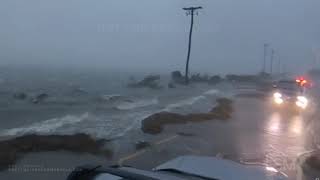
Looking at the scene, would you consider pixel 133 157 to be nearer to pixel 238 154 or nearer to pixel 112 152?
pixel 112 152

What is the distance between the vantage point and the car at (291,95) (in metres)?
30.7

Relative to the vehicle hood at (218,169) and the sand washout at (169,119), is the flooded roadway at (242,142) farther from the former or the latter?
the vehicle hood at (218,169)

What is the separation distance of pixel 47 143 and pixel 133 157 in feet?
14.0

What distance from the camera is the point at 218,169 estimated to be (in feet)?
18.0

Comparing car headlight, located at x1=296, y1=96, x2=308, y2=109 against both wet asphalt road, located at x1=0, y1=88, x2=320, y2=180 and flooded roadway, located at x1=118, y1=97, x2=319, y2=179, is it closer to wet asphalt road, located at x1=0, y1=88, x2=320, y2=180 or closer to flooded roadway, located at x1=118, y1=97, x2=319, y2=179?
flooded roadway, located at x1=118, y1=97, x2=319, y2=179

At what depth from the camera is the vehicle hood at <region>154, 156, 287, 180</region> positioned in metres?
5.29

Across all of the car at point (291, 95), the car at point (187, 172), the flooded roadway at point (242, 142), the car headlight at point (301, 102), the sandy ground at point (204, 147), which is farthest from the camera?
the car at point (291, 95)

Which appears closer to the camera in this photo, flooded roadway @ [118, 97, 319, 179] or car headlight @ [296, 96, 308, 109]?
flooded roadway @ [118, 97, 319, 179]

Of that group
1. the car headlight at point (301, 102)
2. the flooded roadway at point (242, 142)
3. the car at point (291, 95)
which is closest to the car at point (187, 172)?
the flooded roadway at point (242, 142)

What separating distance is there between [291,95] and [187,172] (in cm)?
2759

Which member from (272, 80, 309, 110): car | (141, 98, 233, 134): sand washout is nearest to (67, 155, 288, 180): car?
(141, 98, 233, 134): sand washout

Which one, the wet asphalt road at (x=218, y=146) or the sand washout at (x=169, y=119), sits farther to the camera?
the sand washout at (x=169, y=119)

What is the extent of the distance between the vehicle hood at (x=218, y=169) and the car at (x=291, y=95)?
25.5 meters

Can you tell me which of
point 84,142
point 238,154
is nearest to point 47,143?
point 84,142
